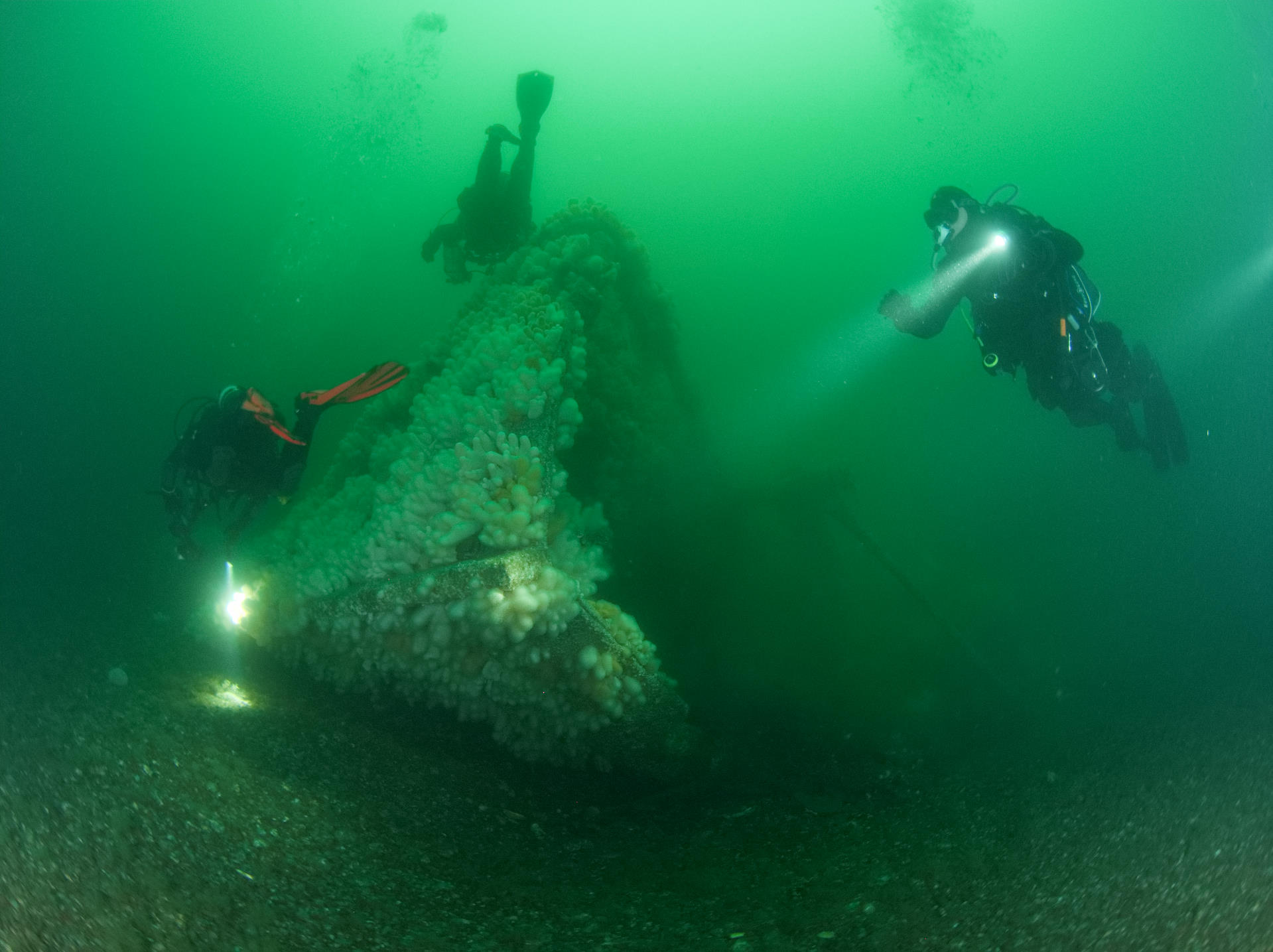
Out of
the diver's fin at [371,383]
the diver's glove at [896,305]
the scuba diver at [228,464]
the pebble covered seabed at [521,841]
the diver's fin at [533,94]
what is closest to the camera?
the pebble covered seabed at [521,841]

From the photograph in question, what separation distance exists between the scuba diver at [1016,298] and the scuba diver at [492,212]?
4.16 metres

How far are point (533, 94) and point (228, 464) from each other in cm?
548

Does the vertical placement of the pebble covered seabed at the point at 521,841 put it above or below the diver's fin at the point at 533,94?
below

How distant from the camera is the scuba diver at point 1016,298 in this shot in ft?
18.7

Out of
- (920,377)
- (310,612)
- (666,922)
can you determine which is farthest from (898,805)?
(920,377)

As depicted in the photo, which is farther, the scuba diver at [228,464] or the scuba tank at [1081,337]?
the scuba tank at [1081,337]

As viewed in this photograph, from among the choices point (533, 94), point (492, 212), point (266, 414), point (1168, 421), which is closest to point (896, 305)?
point (492, 212)

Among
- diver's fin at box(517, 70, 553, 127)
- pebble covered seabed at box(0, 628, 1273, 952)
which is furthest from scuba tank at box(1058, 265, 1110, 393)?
diver's fin at box(517, 70, 553, 127)

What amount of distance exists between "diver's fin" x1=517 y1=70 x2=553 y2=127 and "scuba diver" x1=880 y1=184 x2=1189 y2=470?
15.3 ft

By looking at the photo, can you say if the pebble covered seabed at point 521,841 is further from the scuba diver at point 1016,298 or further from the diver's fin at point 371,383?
the scuba diver at point 1016,298

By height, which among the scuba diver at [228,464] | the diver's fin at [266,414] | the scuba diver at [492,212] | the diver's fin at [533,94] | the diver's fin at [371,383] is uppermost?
the diver's fin at [533,94]

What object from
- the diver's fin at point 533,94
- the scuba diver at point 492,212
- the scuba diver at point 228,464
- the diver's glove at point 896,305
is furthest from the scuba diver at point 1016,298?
the scuba diver at point 228,464

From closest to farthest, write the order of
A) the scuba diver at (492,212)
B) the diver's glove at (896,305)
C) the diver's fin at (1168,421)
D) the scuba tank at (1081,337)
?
the diver's glove at (896,305) < the scuba tank at (1081,337) < the scuba diver at (492,212) < the diver's fin at (1168,421)

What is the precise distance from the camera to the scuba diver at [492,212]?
254 inches
